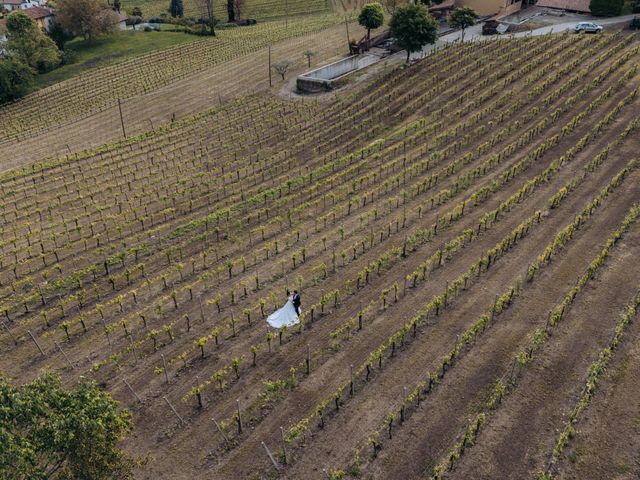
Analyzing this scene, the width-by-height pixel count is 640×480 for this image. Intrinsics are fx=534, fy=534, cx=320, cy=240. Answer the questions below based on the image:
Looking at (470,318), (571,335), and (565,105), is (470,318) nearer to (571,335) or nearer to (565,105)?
(571,335)

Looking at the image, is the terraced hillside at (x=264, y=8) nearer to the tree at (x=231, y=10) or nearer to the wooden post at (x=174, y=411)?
the tree at (x=231, y=10)

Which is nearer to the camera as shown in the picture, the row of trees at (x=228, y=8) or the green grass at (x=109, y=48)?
the green grass at (x=109, y=48)

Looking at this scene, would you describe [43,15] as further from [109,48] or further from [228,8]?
[228,8]

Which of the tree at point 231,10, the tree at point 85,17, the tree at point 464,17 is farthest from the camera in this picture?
the tree at point 231,10

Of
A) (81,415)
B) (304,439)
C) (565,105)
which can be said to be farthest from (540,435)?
(565,105)

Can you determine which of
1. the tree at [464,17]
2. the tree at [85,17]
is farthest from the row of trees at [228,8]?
the tree at [464,17]

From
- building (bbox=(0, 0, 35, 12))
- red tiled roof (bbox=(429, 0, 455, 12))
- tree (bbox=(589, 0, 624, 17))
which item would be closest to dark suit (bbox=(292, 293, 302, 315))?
tree (bbox=(589, 0, 624, 17))

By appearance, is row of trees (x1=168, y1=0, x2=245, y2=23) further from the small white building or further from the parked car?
the parked car

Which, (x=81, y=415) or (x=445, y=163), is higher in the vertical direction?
(x=81, y=415)
